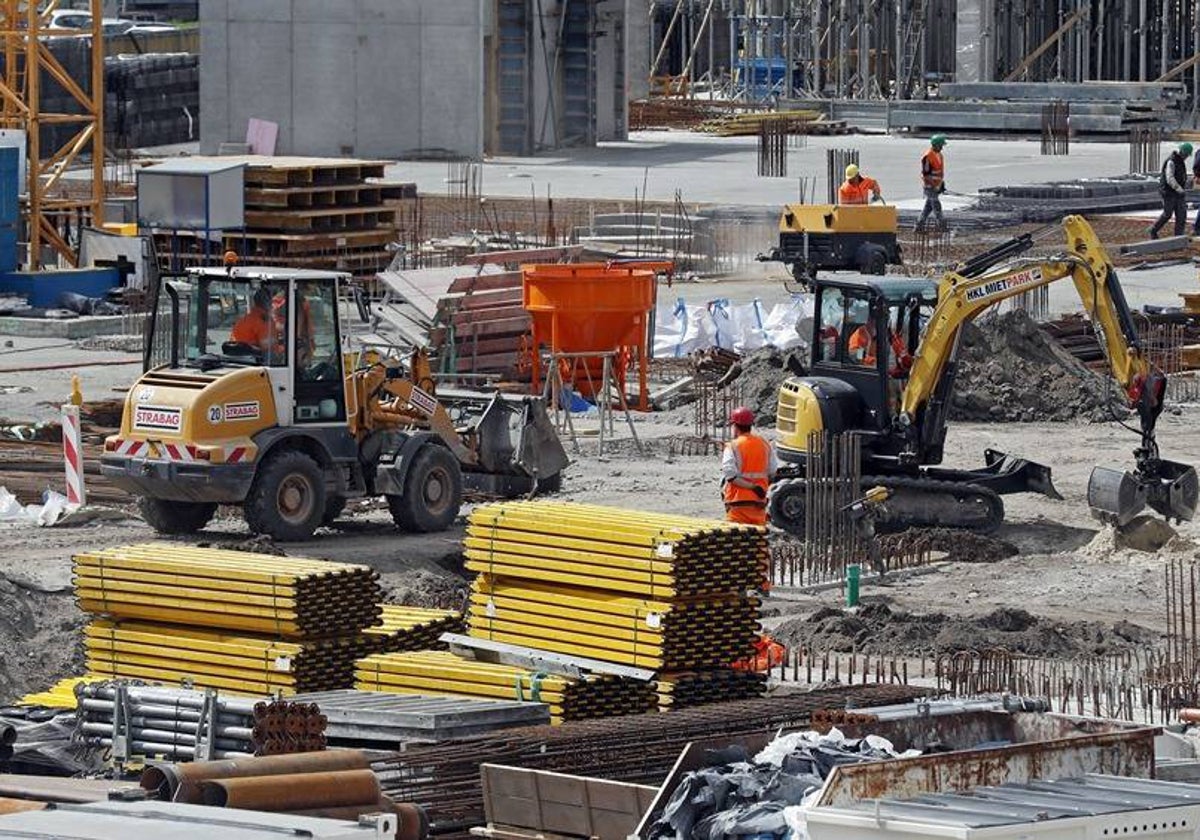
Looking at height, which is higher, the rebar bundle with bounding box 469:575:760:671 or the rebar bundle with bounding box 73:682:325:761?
the rebar bundle with bounding box 469:575:760:671

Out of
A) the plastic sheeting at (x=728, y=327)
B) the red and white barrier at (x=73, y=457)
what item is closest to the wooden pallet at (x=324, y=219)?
the plastic sheeting at (x=728, y=327)

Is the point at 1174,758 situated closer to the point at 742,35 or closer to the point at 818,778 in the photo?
the point at 818,778

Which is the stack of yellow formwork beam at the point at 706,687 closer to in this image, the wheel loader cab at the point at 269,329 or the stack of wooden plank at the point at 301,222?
the wheel loader cab at the point at 269,329

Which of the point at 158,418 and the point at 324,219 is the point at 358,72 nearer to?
the point at 324,219

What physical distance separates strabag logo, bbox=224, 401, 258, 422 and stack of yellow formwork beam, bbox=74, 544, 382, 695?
15.6ft

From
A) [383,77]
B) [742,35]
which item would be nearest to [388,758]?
[383,77]

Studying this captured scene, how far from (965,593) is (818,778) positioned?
30.7ft

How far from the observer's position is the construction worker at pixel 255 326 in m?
20.0

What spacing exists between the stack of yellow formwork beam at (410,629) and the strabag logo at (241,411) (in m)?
4.45

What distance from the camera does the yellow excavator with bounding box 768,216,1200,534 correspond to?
69.2ft

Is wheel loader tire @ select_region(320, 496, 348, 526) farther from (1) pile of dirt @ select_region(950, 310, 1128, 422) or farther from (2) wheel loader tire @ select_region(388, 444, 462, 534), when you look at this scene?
(1) pile of dirt @ select_region(950, 310, 1128, 422)

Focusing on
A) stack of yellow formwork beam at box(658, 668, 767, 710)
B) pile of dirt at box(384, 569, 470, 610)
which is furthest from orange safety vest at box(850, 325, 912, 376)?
stack of yellow formwork beam at box(658, 668, 767, 710)

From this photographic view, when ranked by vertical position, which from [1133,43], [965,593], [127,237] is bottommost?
[965,593]

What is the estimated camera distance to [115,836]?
315 inches
